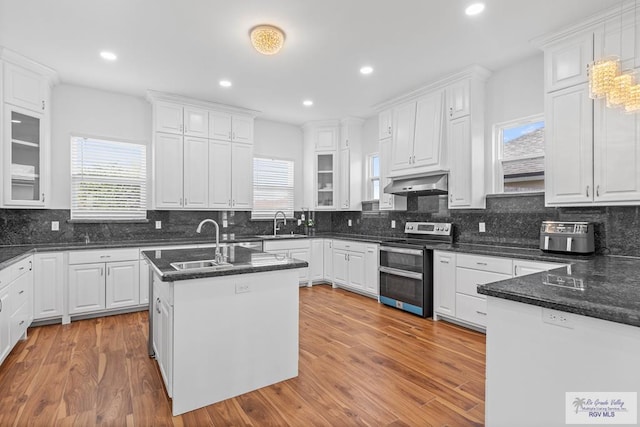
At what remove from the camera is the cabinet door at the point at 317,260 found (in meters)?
5.68

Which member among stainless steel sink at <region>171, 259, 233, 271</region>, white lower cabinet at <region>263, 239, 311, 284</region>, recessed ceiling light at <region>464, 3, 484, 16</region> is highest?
recessed ceiling light at <region>464, 3, 484, 16</region>

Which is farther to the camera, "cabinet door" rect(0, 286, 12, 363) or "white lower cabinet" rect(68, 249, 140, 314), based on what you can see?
"white lower cabinet" rect(68, 249, 140, 314)

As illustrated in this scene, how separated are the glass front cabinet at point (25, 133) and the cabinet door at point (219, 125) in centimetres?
190

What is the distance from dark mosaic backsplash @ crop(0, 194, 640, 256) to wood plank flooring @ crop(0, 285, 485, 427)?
1.18 m

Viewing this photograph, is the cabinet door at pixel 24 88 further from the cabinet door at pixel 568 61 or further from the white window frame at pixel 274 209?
the cabinet door at pixel 568 61

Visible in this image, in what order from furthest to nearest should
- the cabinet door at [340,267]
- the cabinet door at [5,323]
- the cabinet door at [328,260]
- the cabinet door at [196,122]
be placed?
the cabinet door at [328,260] → the cabinet door at [340,267] → the cabinet door at [196,122] → the cabinet door at [5,323]

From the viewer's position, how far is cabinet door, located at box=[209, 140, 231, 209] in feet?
16.3

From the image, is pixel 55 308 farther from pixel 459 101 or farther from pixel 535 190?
pixel 535 190

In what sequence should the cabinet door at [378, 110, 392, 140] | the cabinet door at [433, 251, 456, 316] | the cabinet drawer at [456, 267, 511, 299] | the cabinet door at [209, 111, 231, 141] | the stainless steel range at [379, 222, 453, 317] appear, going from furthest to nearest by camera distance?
the cabinet door at [209, 111, 231, 141] → the cabinet door at [378, 110, 392, 140] → the stainless steel range at [379, 222, 453, 317] → the cabinet door at [433, 251, 456, 316] → the cabinet drawer at [456, 267, 511, 299]

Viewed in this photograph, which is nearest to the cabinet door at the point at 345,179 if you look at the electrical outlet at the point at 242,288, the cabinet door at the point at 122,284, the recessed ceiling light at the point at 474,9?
the recessed ceiling light at the point at 474,9

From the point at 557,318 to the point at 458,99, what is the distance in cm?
327

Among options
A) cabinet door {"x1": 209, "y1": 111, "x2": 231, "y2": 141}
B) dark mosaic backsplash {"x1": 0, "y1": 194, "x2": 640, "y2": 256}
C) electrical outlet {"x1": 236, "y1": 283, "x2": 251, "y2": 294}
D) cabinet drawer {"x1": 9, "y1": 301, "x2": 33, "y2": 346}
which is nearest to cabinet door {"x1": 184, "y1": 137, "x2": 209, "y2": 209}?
cabinet door {"x1": 209, "y1": 111, "x2": 231, "y2": 141}

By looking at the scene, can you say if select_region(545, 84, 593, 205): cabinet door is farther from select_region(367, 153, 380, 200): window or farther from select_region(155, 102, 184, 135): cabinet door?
select_region(155, 102, 184, 135): cabinet door

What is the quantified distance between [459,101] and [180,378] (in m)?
3.98
